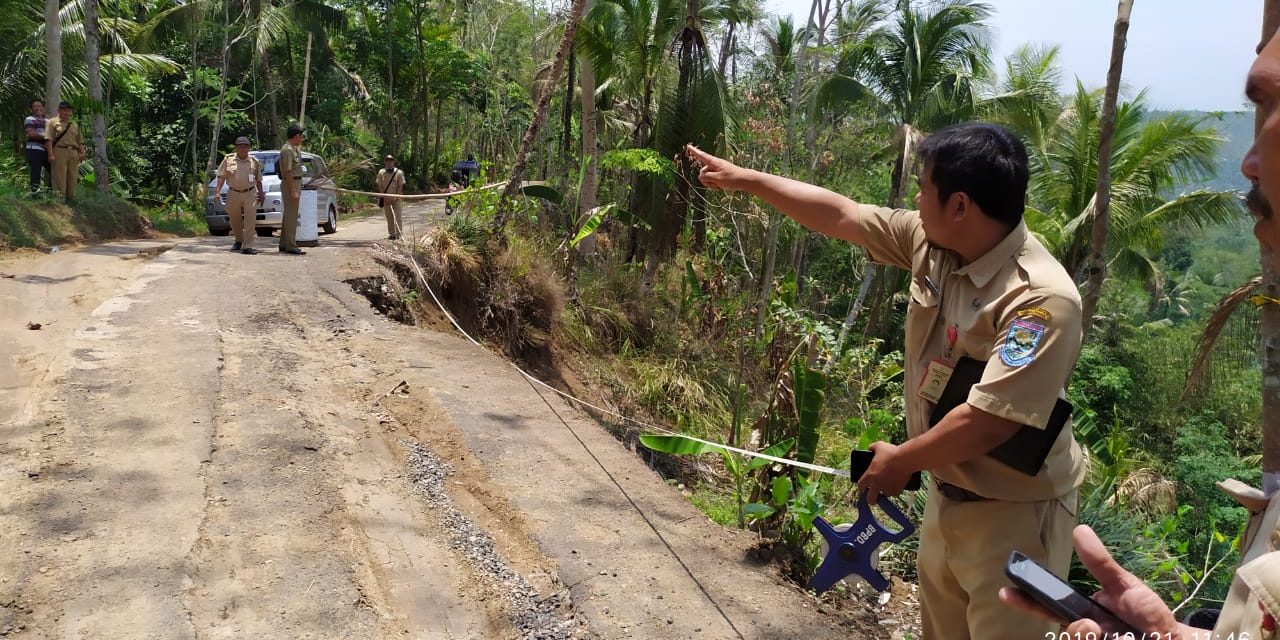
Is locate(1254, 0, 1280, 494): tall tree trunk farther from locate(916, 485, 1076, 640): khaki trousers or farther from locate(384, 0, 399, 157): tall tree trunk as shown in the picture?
locate(384, 0, 399, 157): tall tree trunk

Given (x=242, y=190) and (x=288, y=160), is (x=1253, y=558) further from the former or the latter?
(x=242, y=190)

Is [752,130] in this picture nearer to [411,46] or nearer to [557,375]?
[557,375]

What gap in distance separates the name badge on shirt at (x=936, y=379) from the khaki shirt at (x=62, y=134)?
45.9 feet

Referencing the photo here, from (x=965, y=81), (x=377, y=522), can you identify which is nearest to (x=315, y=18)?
(x=965, y=81)

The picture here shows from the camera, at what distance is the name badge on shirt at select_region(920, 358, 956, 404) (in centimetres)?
249

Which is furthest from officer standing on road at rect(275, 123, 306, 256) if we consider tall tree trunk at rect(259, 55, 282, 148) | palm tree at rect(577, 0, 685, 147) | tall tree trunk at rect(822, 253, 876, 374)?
tall tree trunk at rect(259, 55, 282, 148)

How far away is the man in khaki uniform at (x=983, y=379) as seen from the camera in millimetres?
2240

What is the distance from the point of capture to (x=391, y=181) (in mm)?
13633

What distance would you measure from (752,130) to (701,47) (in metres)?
1.84

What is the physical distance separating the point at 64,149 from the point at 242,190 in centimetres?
408

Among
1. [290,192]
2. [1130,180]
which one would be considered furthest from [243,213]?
[1130,180]

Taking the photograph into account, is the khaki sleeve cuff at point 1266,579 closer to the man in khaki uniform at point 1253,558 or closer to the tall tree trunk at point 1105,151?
the man in khaki uniform at point 1253,558

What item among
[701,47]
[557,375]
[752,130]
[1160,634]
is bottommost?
[557,375]

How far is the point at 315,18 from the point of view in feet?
84.3
